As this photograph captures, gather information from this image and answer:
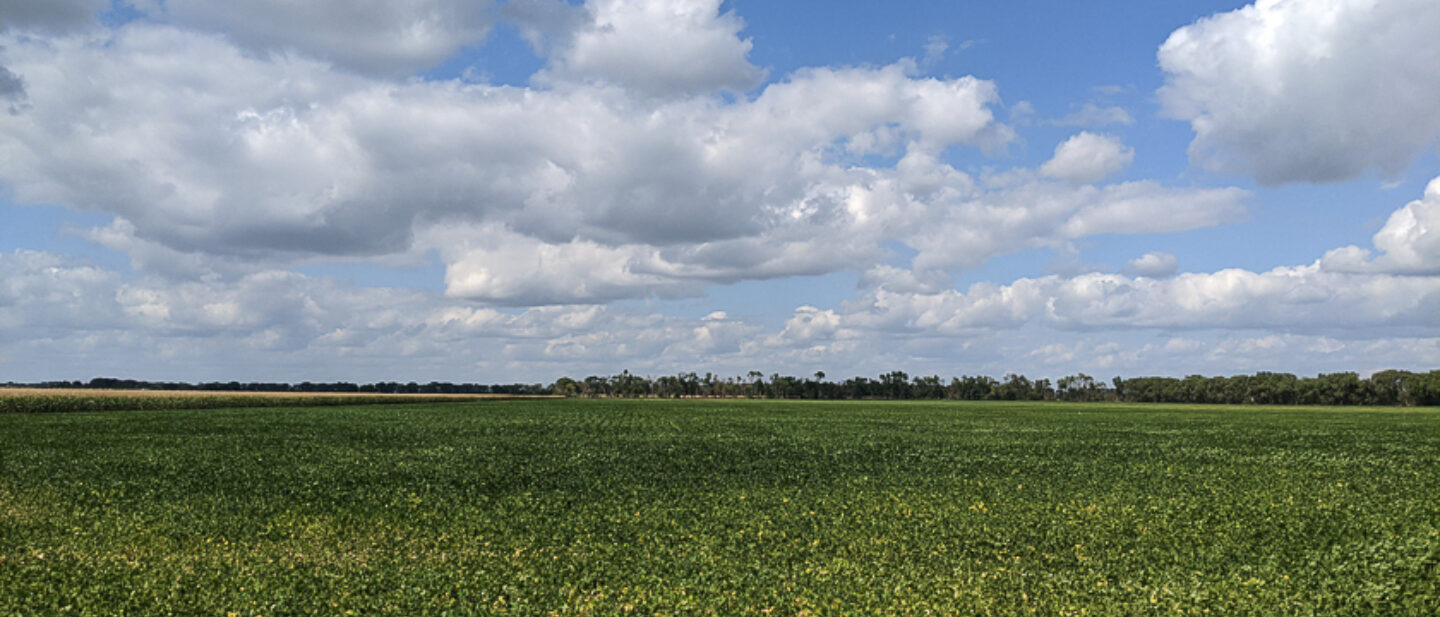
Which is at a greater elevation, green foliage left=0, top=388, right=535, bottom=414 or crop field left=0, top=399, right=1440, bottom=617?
green foliage left=0, top=388, right=535, bottom=414

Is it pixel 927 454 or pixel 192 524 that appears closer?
pixel 192 524

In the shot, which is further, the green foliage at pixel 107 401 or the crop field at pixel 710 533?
the green foliage at pixel 107 401

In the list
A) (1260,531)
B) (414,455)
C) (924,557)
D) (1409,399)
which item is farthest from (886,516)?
(1409,399)

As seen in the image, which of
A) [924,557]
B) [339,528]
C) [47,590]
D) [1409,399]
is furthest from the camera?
[1409,399]

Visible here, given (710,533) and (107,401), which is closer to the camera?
(710,533)

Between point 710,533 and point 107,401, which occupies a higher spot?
point 107,401

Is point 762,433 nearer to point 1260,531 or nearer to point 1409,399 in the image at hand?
point 1260,531

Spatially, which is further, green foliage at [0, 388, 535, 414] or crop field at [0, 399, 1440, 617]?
green foliage at [0, 388, 535, 414]

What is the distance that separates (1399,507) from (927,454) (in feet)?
60.8

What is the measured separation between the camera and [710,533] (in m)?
22.0

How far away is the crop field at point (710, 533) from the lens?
54.4ft

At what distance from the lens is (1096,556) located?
2002 centimetres

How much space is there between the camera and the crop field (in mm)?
16594

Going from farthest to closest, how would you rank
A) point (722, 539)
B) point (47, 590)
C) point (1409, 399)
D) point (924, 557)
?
point (1409, 399) → point (722, 539) → point (924, 557) → point (47, 590)
